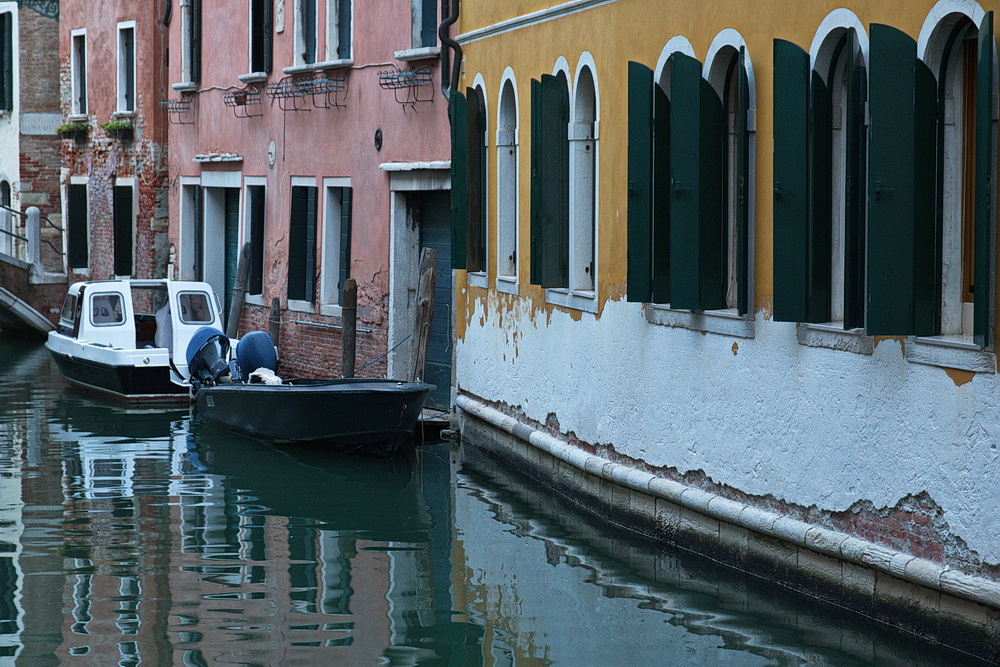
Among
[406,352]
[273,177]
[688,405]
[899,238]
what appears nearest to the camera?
[899,238]

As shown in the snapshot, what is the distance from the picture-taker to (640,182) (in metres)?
9.00

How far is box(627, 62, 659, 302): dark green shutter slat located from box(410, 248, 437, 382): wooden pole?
4807 mm

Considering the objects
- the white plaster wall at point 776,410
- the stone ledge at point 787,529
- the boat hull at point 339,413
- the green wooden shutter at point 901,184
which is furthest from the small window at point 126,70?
the green wooden shutter at point 901,184

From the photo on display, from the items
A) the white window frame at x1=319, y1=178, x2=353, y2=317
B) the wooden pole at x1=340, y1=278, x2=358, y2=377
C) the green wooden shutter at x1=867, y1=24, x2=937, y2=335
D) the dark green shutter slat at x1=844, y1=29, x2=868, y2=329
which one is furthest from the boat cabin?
the green wooden shutter at x1=867, y1=24, x2=937, y2=335

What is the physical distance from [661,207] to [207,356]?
7.27m

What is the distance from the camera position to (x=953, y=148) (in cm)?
656

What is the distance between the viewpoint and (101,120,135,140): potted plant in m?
23.1

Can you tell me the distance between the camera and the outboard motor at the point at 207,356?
49.3 ft

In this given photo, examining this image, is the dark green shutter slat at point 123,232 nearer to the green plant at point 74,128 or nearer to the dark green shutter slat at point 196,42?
the green plant at point 74,128

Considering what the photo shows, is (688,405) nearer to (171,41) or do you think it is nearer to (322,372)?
(322,372)

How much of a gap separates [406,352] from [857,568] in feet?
27.5

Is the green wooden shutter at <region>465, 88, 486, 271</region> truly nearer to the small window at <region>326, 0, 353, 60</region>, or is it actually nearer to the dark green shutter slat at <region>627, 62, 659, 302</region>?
the dark green shutter slat at <region>627, 62, 659, 302</region>

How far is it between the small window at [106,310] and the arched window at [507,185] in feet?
22.3

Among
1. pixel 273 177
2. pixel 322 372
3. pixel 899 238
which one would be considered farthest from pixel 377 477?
pixel 273 177
